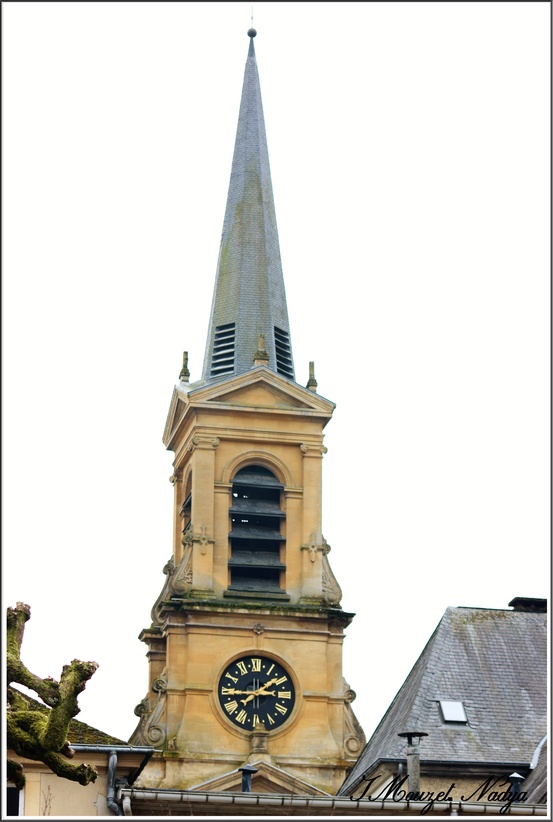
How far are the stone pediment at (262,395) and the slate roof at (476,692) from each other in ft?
68.1

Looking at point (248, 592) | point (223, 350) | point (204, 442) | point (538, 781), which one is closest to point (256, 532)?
point (248, 592)

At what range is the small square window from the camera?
43375mm

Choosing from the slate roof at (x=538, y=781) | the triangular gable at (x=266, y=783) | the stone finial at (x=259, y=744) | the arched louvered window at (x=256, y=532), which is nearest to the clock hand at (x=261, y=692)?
the stone finial at (x=259, y=744)

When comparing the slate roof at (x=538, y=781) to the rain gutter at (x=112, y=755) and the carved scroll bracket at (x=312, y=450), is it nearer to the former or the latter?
the rain gutter at (x=112, y=755)

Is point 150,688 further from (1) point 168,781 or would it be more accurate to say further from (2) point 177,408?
(2) point 177,408

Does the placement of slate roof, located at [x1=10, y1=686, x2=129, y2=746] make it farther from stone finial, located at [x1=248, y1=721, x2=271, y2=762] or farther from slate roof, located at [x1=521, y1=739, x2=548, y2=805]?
stone finial, located at [x1=248, y1=721, x2=271, y2=762]

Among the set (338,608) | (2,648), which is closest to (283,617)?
(338,608)

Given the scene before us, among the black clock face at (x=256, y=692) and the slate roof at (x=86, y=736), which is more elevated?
the black clock face at (x=256, y=692)

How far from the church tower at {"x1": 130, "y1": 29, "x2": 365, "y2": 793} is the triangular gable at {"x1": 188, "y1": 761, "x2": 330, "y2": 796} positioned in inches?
2.8

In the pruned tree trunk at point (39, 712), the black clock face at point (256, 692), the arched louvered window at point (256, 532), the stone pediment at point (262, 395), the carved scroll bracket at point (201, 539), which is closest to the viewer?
the pruned tree trunk at point (39, 712)

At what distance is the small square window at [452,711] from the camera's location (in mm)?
43375

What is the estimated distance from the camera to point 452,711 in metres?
43.5

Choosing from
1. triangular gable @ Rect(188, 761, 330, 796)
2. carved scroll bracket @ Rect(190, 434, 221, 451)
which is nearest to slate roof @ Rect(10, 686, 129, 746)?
triangular gable @ Rect(188, 761, 330, 796)

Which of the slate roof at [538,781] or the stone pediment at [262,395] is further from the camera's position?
the stone pediment at [262,395]
